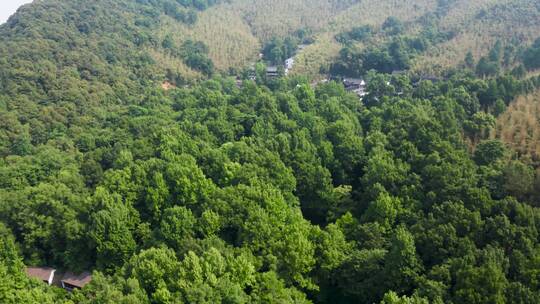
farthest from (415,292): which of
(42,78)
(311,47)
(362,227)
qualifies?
(311,47)

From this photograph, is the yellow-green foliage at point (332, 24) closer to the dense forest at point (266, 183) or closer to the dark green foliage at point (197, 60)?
the dark green foliage at point (197, 60)

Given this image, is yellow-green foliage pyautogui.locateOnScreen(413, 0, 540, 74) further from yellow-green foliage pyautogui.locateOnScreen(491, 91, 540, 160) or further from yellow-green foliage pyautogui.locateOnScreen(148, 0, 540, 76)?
yellow-green foliage pyautogui.locateOnScreen(491, 91, 540, 160)

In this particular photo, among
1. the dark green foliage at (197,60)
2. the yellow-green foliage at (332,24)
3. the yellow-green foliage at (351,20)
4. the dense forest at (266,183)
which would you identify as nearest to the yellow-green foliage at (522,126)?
the dense forest at (266,183)

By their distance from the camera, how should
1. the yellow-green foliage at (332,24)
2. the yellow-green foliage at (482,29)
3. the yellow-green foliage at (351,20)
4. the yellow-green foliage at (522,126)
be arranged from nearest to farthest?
the yellow-green foliage at (522,126) → the yellow-green foliage at (482,29) → the yellow-green foliage at (332,24) → the yellow-green foliage at (351,20)

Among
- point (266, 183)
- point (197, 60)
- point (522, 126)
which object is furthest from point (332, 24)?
point (266, 183)

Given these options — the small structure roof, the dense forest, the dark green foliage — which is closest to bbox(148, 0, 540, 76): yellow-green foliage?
the dark green foliage

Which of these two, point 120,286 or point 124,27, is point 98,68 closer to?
point 124,27
